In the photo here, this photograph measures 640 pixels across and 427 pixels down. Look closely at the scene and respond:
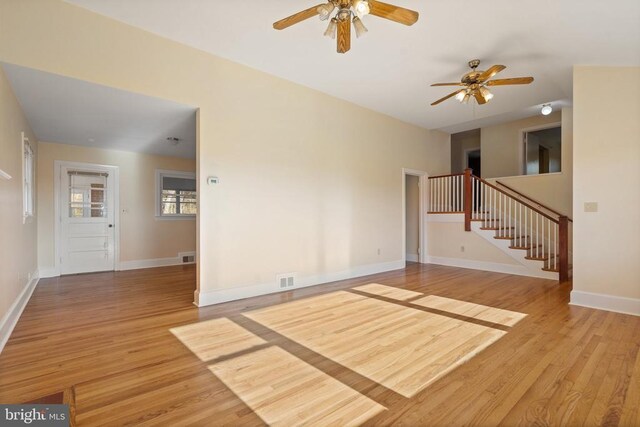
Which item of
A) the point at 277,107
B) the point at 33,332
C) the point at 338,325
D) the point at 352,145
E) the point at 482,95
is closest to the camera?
the point at 33,332

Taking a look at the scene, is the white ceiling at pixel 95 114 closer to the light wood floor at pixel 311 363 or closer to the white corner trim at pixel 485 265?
the light wood floor at pixel 311 363

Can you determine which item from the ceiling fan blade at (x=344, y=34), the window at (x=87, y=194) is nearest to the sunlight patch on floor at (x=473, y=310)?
the ceiling fan blade at (x=344, y=34)

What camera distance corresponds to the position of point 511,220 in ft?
21.0

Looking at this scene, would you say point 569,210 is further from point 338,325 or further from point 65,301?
point 65,301

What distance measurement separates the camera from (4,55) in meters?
2.57

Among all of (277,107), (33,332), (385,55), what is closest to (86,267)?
(33,332)

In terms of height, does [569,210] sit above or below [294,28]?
below

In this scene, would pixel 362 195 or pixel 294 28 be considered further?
pixel 362 195

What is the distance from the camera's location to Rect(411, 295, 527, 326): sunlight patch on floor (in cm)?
323

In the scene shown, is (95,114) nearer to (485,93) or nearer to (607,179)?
(485,93)

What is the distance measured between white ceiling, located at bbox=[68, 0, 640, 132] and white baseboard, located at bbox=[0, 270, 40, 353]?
10.3 feet

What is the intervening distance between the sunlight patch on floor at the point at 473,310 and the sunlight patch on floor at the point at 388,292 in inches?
8.3

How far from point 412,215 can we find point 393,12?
595cm

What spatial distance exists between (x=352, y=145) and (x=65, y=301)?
4959 mm
